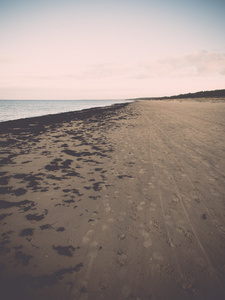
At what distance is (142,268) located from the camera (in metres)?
2.03

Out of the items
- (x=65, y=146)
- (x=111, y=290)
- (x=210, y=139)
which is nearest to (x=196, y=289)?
(x=111, y=290)

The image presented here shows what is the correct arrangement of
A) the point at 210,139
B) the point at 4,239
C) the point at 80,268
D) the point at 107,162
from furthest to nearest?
1. the point at 210,139
2. the point at 107,162
3. the point at 4,239
4. the point at 80,268

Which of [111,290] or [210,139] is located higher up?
[210,139]

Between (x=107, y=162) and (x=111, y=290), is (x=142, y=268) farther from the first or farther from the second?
(x=107, y=162)

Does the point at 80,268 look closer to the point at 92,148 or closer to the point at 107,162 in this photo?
the point at 107,162

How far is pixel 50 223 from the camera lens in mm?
2750

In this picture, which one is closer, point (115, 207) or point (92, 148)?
point (115, 207)

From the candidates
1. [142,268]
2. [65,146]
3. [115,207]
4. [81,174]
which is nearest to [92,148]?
[65,146]

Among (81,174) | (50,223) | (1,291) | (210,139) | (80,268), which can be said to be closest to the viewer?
(1,291)

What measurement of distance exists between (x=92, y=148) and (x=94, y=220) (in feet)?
14.2

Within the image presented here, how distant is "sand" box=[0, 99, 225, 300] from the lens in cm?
186

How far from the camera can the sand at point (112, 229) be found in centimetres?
186

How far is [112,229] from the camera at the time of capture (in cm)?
264

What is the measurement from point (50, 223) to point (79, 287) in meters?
1.22
